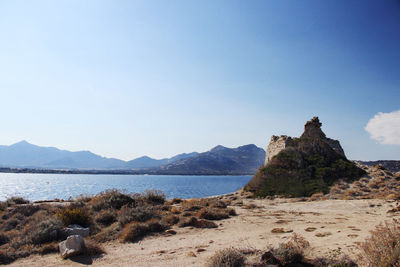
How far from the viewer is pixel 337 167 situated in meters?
30.3

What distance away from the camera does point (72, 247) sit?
862 centimetres

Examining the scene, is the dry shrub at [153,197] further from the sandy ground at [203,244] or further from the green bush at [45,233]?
the green bush at [45,233]

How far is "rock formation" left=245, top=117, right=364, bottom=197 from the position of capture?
28.3m

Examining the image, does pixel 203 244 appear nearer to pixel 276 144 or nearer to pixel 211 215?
pixel 211 215

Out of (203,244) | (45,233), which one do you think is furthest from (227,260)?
(45,233)

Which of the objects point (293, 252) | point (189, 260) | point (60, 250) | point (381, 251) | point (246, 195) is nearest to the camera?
point (381, 251)

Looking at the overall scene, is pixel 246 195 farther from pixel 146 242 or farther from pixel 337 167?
pixel 146 242

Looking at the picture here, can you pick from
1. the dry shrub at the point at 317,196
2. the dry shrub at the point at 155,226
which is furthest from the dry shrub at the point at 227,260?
the dry shrub at the point at 317,196

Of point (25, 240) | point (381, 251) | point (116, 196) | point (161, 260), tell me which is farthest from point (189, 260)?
point (116, 196)

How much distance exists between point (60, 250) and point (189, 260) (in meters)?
5.06

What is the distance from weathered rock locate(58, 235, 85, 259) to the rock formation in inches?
916

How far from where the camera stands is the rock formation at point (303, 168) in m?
28.3

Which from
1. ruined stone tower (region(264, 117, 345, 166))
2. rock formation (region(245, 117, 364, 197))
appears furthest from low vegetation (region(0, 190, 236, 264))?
ruined stone tower (region(264, 117, 345, 166))

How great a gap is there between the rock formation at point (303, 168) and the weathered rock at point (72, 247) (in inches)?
916
